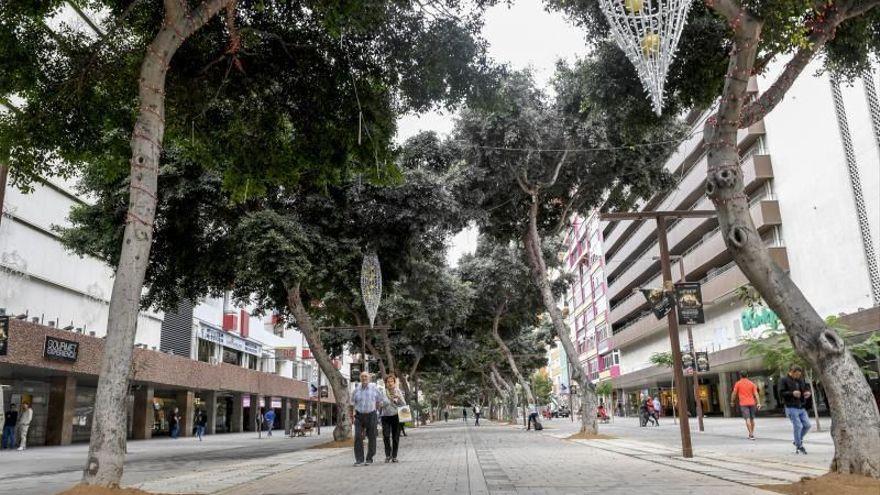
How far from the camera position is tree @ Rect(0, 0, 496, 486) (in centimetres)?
1030

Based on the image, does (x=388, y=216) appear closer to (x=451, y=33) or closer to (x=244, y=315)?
(x=451, y=33)

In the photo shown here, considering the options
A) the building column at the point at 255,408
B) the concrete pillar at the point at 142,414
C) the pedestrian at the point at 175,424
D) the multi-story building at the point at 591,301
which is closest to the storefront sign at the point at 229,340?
the building column at the point at 255,408

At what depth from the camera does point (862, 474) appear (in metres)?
6.82

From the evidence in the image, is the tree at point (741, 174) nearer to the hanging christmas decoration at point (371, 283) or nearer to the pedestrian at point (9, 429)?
the hanging christmas decoration at point (371, 283)

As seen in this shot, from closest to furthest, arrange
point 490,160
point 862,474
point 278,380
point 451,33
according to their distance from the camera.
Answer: point 862,474
point 451,33
point 490,160
point 278,380

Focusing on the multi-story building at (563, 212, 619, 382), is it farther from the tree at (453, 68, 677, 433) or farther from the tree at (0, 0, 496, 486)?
the tree at (0, 0, 496, 486)

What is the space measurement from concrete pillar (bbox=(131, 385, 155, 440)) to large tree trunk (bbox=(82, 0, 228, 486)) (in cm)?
2660

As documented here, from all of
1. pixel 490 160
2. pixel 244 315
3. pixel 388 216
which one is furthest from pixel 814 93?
pixel 244 315

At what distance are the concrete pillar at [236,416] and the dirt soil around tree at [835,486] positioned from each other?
41.3m

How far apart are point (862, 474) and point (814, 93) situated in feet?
93.7

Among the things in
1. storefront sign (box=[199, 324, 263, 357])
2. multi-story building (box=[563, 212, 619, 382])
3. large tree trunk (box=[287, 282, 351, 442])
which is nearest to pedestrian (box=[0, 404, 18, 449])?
large tree trunk (box=[287, 282, 351, 442])

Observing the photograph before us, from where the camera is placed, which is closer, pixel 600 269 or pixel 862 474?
pixel 862 474

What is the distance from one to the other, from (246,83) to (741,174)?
24.2 ft

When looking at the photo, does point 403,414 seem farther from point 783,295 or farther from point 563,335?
point 563,335
